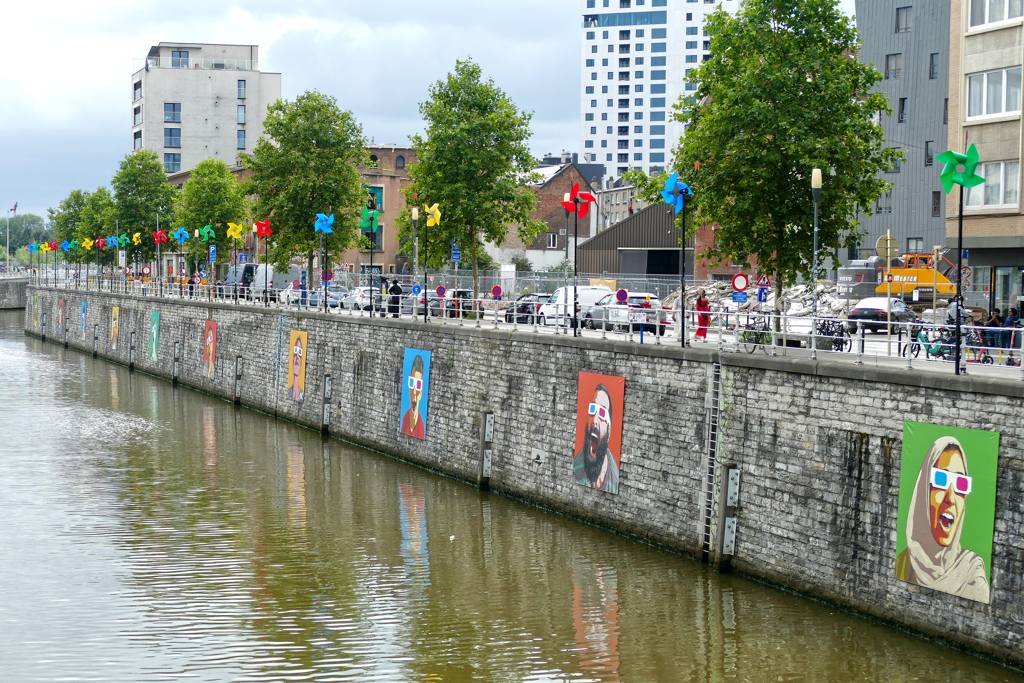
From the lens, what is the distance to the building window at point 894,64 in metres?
55.5

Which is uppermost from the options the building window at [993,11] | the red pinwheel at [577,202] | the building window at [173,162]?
the building window at [173,162]

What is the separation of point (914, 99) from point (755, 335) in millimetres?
39302

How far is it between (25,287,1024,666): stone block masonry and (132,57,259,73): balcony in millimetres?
94118

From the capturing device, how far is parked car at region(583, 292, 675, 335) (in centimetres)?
2267

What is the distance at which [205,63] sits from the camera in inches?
4722

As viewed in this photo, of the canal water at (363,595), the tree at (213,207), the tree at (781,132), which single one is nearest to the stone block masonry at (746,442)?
the canal water at (363,595)

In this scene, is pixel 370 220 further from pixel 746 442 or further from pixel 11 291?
pixel 11 291

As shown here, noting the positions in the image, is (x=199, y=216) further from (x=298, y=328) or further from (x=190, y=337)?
(x=298, y=328)

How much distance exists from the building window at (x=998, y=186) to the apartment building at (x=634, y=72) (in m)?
118

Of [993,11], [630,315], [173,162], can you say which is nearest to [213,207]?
[173,162]

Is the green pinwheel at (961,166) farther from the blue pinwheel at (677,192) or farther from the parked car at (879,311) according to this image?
the parked car at (879,311)

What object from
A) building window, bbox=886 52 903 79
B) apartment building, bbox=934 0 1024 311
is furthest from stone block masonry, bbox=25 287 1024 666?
building window, bbox=886 52 903 79

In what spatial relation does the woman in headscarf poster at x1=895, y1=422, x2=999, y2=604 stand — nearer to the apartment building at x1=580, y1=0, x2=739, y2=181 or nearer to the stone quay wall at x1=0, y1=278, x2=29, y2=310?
the stone quay wall at x1=0, y1=278, x2=29, y2=310

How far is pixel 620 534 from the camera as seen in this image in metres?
22.0
